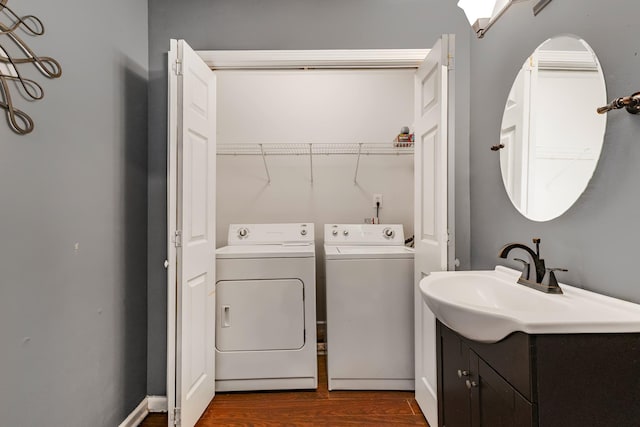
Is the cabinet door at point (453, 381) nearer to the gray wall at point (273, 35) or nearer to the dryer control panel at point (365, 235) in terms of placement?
the gray wall at point (273, 35)

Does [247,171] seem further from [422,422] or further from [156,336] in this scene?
[422,422]

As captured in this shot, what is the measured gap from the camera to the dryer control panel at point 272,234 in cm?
261

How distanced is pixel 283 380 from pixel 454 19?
2369mm

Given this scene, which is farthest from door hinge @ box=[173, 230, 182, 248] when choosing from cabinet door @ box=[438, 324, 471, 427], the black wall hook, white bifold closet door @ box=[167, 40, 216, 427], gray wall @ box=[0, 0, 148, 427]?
the black wall hook

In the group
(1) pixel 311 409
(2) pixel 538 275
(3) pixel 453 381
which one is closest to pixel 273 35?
(2) pixel 538 275

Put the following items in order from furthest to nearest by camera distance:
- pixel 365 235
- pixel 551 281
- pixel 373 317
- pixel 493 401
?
pixel 365 235, pixel 373 317, pixel 551 281, pixel 493 401

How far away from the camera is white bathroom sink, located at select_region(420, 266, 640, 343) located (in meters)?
0.80

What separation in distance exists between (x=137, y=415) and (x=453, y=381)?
1615mm

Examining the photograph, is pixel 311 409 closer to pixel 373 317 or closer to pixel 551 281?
pixel 373 317

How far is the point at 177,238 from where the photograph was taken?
5.27 ft

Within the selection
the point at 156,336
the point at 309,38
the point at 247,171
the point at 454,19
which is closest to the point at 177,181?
the point at 156,336

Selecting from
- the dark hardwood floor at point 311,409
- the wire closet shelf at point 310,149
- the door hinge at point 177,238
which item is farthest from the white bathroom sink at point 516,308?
the wire closet shelf at point 310,149

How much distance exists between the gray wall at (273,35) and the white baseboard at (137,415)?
2.9 inches

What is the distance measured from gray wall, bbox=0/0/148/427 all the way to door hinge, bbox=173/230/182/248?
0.29m
